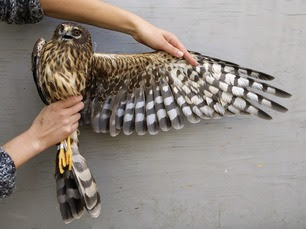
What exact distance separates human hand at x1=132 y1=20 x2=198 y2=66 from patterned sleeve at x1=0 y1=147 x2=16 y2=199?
0.62 m

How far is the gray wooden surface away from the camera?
A: 1978 mm

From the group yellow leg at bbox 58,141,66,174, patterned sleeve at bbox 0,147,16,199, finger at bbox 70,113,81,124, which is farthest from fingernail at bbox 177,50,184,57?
patterned sleeve at bbox 0,147,16,199

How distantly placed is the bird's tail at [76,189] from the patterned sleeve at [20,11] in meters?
0.45

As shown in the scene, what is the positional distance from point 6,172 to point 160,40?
2.24ft

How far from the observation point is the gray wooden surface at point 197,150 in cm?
198

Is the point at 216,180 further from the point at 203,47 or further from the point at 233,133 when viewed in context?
the point at 203,47

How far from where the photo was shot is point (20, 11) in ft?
5.72

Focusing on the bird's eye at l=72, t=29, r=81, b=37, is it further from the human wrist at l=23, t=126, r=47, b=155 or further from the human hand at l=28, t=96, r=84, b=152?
the human wrist at l=23, t=126, r=47, b=155

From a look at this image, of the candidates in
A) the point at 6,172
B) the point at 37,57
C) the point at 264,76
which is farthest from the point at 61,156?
the point at 264,76

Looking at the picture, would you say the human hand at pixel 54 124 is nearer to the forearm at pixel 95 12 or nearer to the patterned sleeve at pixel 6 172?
the patterned sleeve at pixel 6 172

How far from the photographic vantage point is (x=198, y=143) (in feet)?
6.95

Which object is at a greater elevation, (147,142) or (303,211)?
(147,142)

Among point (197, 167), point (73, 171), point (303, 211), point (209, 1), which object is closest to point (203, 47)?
point (209, 1)

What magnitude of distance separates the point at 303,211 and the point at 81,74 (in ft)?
4.02
